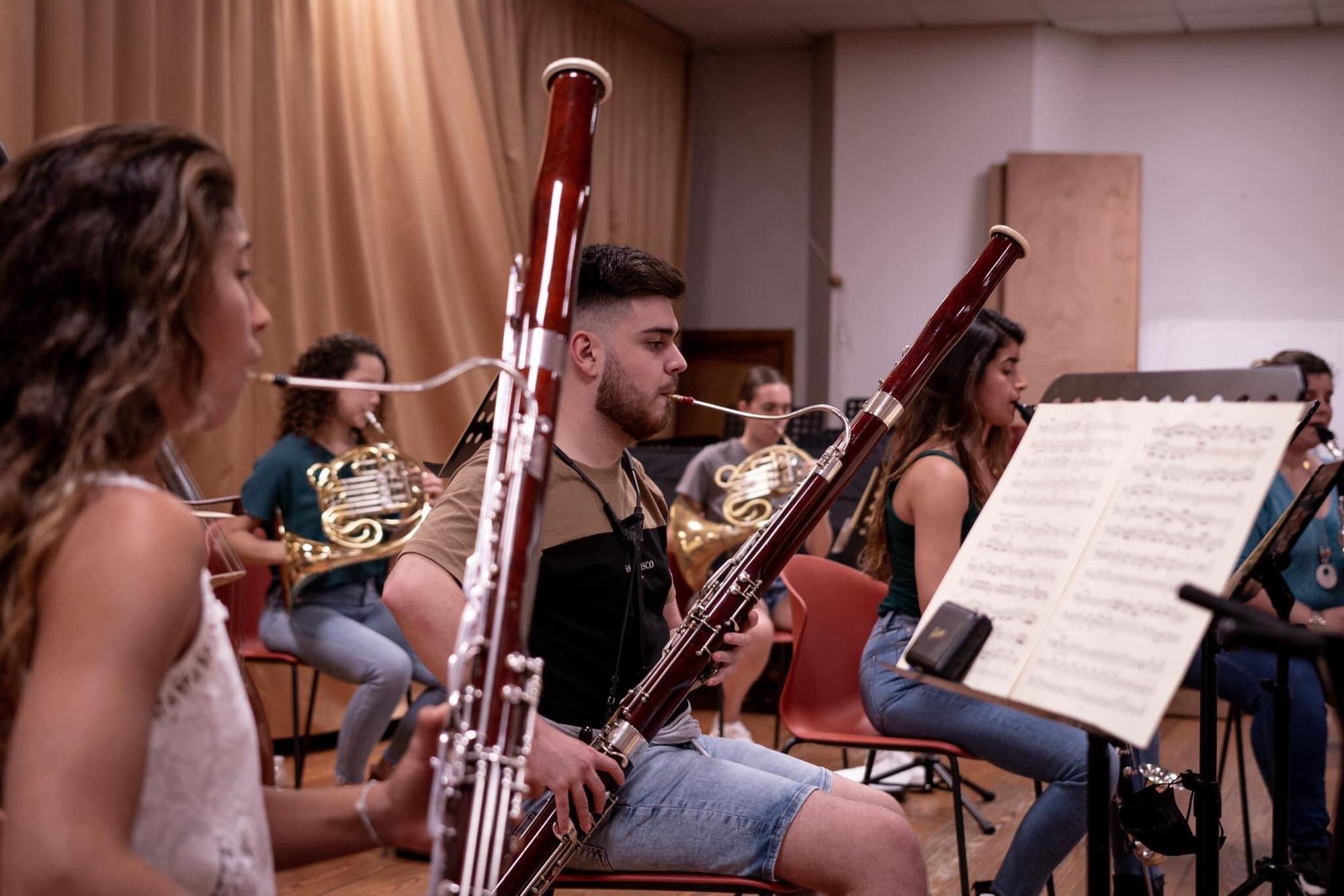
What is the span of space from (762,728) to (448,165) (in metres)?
2.70

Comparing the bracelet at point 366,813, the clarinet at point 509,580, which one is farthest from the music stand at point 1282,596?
the bracelet at point 366,813

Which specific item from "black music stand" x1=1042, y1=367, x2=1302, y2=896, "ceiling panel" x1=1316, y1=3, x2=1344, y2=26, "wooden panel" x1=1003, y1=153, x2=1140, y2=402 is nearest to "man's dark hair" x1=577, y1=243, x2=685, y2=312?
"black music stand" x1=1042, y1=367, x2=1302, y2=896

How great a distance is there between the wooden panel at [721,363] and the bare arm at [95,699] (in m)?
6.47

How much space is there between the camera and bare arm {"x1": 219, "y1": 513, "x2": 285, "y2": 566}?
3.45m

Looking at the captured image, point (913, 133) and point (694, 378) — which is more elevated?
point (913, 133)

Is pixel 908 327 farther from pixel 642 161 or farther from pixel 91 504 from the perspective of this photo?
pixel 91 504

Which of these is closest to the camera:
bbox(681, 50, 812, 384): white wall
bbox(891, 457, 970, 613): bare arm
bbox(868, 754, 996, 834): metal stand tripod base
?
bbox(891, 457, 970, 613): bare arm

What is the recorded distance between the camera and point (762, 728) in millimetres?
4695

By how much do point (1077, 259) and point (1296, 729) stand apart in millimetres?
3829

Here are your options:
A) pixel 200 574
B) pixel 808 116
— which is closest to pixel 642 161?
pixel 808 116

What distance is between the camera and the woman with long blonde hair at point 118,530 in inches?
32.7

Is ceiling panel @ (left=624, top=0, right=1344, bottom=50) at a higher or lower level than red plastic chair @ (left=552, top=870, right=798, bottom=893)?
higher

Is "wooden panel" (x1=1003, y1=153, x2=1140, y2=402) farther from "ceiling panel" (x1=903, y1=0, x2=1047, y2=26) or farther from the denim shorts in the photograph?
the denim shorts

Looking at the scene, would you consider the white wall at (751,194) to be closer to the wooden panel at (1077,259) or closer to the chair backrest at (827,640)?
the wooden panel at (1077,259)
